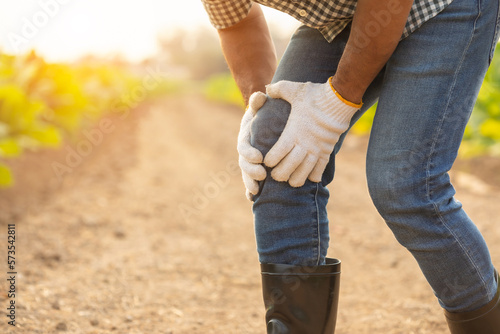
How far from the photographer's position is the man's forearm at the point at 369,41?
853 mm

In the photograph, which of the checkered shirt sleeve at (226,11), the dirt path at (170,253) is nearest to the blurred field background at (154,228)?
the dirt path at (170,253)

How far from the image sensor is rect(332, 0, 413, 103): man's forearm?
85 centimetres

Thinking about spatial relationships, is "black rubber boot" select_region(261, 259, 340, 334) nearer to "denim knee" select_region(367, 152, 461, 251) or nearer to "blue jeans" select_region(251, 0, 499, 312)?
"blue jeans" select_region(251, 0, 499, 312)

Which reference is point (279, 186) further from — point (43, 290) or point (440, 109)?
point (43, 290)

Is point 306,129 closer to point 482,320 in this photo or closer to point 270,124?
point 270,124

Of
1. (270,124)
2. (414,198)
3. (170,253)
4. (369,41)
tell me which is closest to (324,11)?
(369,41)

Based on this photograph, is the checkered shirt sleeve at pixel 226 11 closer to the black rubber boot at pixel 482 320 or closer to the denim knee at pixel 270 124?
the denim knee at pixel 270 124

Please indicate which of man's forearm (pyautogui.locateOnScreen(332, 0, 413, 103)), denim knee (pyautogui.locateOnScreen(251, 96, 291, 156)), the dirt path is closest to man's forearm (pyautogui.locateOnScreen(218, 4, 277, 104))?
denim knee (pyautogui.locateOnScreen(251, 96, 291, 156))

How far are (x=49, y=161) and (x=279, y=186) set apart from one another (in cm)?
355

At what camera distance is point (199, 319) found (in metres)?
1.61

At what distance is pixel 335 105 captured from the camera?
97cm

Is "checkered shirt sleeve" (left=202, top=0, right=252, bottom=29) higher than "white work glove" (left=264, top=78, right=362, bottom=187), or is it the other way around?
"checkered shirt sleeve" (left=202, top=0, right=252, bottom=29)

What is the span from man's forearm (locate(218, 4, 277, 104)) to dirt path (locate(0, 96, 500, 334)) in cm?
79

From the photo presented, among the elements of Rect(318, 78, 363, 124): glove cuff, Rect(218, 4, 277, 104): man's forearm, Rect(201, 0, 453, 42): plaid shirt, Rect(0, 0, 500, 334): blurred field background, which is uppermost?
Rect(201, 0, 453, 42): plaid shirt
